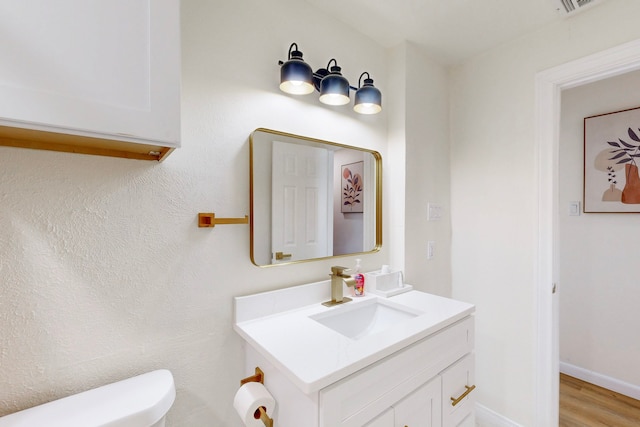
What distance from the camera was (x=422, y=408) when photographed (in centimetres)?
103

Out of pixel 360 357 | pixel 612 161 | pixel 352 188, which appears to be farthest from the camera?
pixel 612 161

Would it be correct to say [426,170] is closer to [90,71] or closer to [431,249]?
[431,249]

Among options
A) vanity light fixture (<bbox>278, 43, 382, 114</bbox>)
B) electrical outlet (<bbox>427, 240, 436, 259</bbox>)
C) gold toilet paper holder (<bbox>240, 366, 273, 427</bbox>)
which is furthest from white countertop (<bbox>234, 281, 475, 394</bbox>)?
vanity light fixture (<bbox>278, 43, 382, 114</bbox>)

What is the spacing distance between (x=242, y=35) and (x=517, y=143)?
1579 mm

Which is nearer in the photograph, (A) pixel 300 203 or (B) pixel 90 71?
(B) pixel 90 71

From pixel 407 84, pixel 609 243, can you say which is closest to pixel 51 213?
pixel 407 84

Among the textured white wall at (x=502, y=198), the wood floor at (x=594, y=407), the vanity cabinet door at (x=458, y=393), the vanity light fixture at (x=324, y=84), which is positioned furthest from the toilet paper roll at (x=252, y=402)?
the wood floor at (x=594, y=407)

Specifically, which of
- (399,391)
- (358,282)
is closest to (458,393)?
(399,391)

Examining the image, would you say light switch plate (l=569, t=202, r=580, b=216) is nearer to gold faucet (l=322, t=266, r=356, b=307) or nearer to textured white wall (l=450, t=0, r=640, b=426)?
textured white wall (l=450, t=0, r=640, b=426)

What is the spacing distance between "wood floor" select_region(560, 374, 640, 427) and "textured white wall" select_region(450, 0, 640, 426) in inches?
21.6

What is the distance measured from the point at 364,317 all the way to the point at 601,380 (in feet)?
7.12

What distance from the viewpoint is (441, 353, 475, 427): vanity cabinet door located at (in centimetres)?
114

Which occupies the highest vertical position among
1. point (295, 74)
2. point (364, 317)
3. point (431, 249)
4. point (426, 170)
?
point (295, 74)

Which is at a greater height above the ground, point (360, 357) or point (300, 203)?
point (300, 203)
